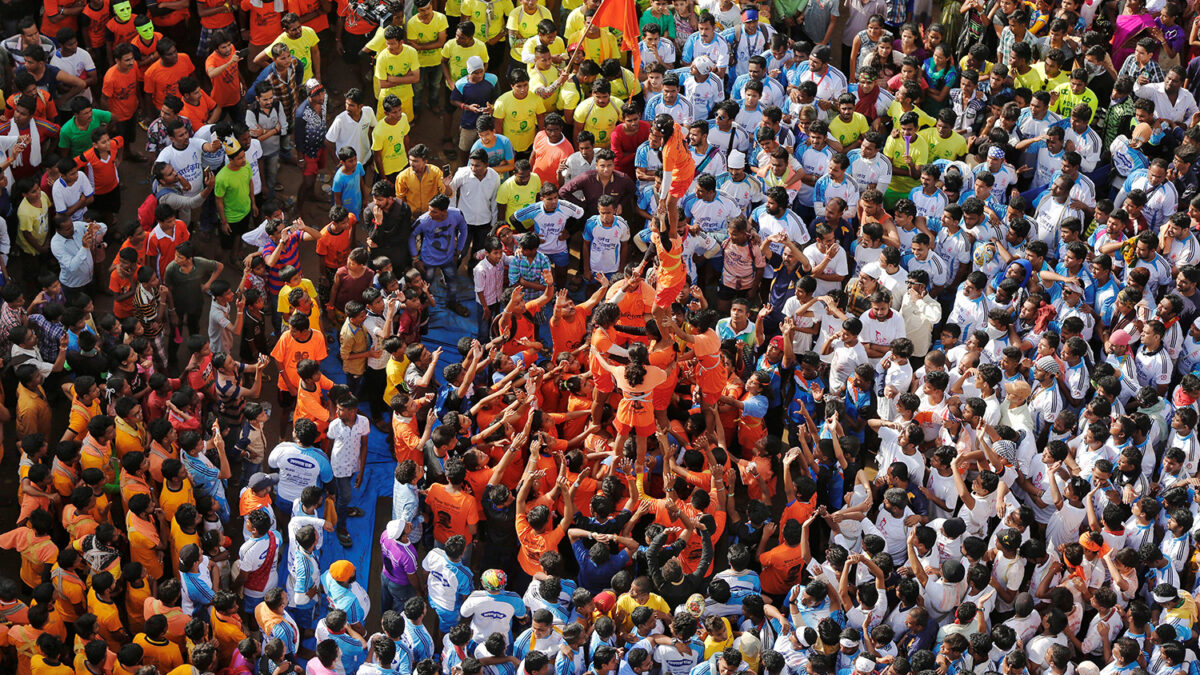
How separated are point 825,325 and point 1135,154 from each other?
13.1ft

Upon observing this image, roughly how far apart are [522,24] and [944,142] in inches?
171

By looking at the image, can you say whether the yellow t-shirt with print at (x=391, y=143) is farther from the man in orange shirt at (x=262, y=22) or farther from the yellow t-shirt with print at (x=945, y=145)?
the yellow t-shirt with print at (x=945, y=145)

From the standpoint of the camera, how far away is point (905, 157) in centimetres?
1638

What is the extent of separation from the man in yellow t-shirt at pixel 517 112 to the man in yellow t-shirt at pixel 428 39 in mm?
1106

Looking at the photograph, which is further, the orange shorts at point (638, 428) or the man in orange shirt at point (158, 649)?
the orange shorts at point (638, 428)

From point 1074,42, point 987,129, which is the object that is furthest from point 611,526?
point 1074,42

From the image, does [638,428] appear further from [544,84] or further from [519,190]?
[544,84]

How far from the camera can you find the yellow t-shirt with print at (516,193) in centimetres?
1577

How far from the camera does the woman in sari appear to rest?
58.3 feet

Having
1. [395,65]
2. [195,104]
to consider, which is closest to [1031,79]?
[395,65]

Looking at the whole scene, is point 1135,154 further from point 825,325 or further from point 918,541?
point 918,541

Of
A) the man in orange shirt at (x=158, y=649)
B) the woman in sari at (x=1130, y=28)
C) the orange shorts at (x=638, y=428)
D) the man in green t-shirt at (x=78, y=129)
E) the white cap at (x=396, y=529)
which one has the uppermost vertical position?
the woman in sari at (x=1130, y=28)

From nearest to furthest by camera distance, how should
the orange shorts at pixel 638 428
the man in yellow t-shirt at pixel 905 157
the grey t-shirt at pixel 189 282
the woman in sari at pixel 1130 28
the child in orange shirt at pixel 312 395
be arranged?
1. the orange shorts at pixel 638 428
2. the child in orange shirt at pixel 312 395
3. the grey t-shirt at pixel 189 282
4. the man in yellow t-shirt at pixel 905 157
5. the woman in sari at pixel 1130 28

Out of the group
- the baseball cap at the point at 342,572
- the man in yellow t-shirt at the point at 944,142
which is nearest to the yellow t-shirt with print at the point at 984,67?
the man in yellow t-shirt at the point at 944,142
